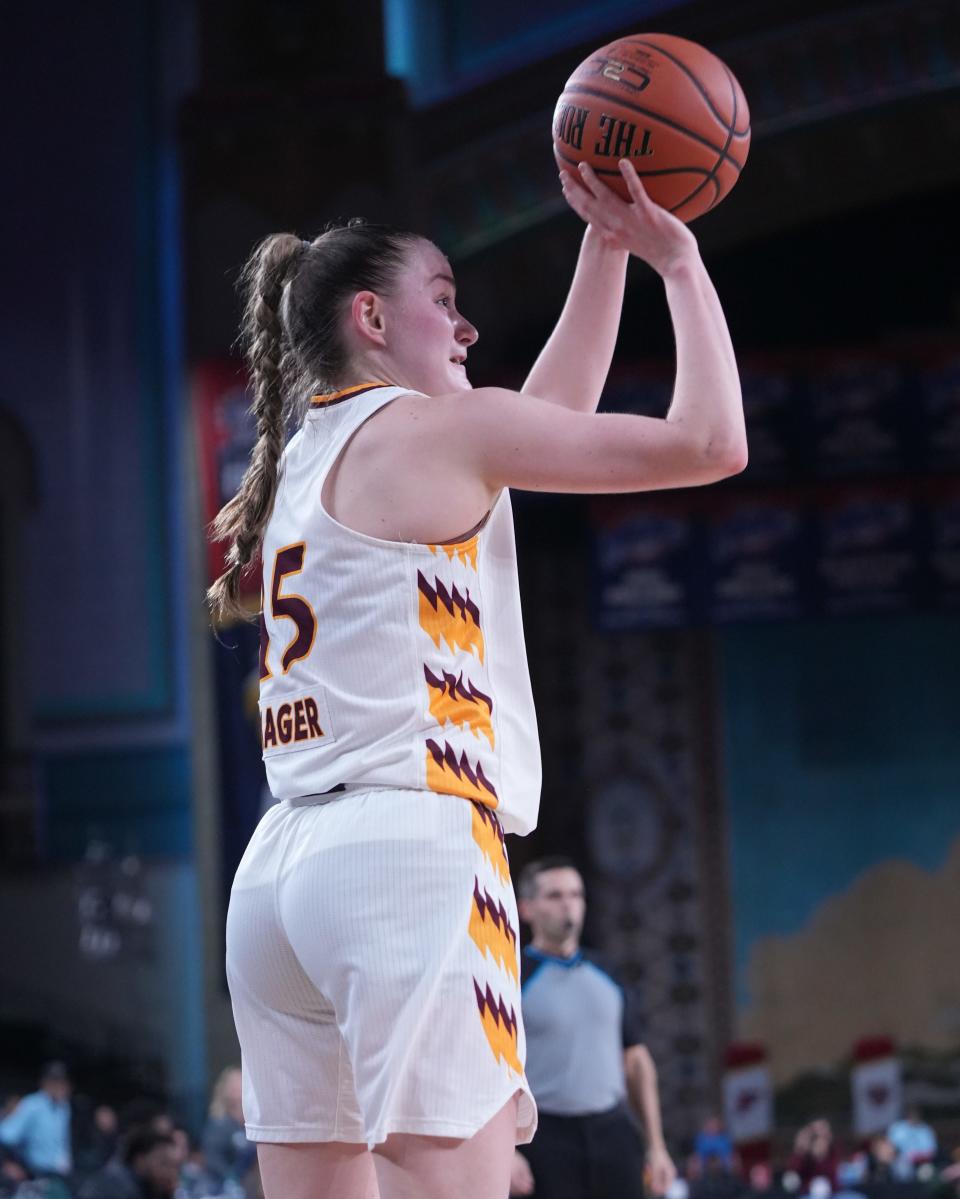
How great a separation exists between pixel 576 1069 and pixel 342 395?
12.5 ft

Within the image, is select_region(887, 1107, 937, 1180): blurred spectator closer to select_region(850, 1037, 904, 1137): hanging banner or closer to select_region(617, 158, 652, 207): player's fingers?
select_region(850, 1037, 904, 1137): hanging banner

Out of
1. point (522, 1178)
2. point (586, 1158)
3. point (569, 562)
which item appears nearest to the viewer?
point (522, 1178)

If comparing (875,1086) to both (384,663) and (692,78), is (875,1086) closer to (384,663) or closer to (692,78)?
(692,78)

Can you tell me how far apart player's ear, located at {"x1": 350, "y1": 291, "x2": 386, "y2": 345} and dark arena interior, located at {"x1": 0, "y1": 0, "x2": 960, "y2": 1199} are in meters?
6.57

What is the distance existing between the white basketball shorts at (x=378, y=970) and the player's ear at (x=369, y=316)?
57cm

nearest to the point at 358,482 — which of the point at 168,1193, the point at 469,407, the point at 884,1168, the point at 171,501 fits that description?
the point at 469,407

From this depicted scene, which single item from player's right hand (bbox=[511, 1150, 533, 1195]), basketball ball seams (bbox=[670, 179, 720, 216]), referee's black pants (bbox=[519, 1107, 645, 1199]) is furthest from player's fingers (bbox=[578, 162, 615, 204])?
referee's black pants (bbox=[519, 1107, 645, 1199])

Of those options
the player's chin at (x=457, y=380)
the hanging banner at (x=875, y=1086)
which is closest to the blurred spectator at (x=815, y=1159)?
the hanging banner at (x=875, y=1086)

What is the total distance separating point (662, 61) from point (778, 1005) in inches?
449

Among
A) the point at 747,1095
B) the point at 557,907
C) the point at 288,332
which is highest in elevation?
the point at 288,332

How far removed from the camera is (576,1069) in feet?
18.3

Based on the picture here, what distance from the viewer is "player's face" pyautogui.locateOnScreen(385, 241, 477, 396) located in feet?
7.31

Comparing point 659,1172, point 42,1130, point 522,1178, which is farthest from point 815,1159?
point 522,1178

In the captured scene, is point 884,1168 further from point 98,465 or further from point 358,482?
point 358,482
